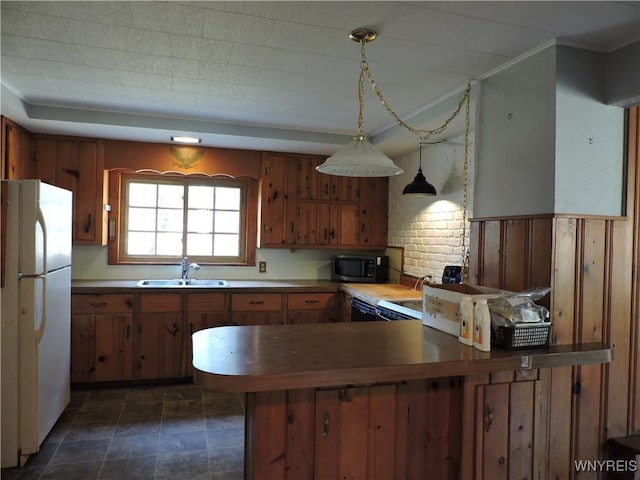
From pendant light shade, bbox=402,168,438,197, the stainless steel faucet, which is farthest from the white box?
the stainless steel faucet

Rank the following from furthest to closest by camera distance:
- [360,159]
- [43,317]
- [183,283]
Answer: [183,283]
[43,317]
[360,159]

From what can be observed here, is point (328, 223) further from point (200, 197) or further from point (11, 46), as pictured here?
point (11, 46)

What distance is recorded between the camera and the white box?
1848mm

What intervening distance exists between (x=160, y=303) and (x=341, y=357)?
254 cm

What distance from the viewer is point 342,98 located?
2867 millimetres

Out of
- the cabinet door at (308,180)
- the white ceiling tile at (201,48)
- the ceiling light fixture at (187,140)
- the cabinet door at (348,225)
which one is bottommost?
the cabinet door at (348,225)

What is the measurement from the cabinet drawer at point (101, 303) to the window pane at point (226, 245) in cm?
104

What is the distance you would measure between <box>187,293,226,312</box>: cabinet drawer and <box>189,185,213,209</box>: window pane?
103 cm

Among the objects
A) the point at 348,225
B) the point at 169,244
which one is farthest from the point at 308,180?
the point at 169,244

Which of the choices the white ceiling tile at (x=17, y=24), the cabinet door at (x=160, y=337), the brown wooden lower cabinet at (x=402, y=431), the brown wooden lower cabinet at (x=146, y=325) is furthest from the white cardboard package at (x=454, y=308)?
the cabinet door at (x=160, y=337)

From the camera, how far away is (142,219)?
13.6 ft

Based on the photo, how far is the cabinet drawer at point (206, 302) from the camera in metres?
3.73

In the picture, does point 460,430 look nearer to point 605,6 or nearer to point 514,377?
point 514,377

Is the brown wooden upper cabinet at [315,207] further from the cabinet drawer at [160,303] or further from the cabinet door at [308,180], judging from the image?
the cabinet drawer at [160,303]
